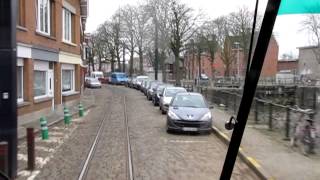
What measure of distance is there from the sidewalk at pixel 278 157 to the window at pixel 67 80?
1806cm

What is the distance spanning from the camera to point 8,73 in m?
9.86

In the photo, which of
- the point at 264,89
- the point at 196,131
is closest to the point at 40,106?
the point at 196,131

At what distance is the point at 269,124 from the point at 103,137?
6012 mm

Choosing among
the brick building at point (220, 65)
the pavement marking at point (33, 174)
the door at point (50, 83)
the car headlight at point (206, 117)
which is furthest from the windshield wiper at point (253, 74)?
the brick building at point (220, 65)

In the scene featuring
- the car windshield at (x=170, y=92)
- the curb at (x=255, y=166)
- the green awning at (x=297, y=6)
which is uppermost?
the green awning at (x=297, y=6)

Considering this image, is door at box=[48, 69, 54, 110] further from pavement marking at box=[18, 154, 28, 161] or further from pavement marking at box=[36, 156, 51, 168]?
pavement marking at box=[36, 156, 51, 168]

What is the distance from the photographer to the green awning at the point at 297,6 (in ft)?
9.36

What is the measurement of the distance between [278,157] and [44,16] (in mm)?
18171

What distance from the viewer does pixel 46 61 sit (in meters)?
27.8

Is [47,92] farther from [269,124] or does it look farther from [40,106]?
[269,124]

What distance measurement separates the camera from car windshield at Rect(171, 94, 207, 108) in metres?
20.9

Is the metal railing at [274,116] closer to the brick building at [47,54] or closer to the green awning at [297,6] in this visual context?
the brick building at [47,54]

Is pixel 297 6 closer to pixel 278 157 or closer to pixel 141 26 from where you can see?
pixel 278 157

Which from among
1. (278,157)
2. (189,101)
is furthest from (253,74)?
(189,101)
